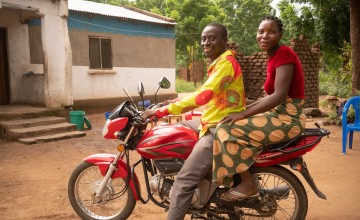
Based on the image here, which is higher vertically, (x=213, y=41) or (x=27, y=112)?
(x=213, y=41)

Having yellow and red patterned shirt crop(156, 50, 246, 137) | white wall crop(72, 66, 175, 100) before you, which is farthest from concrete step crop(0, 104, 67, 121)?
yellow and red patterned shirt crop(156, 50, 246, 137)

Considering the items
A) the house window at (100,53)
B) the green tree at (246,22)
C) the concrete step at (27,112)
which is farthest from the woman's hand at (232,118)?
the green tree at (246,22)

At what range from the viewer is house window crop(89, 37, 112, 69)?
12.0m

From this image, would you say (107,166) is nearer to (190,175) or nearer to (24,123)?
(190,175)

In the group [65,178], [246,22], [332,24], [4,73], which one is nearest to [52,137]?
[65,178]

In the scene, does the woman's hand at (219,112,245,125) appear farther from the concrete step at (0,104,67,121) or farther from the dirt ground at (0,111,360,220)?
the concrete step at (0,104,67,121)

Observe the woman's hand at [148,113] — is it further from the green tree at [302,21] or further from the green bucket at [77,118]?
the green tree at [302,21]

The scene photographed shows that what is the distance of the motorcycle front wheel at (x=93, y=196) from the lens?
122 inches

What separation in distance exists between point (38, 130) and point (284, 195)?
244 inches

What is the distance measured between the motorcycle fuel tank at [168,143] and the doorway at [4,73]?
331 inches

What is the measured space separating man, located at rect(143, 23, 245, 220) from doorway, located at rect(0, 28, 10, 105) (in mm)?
8558

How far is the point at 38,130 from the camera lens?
7.51 meters

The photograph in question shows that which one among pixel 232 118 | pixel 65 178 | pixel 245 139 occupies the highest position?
pixel 232 118

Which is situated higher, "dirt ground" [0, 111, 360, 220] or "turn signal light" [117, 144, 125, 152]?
"turn signal light" [117, 144, 125, 152]
